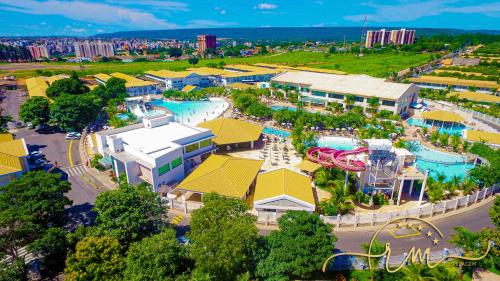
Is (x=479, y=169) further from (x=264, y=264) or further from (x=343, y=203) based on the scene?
(x=264, y=264)

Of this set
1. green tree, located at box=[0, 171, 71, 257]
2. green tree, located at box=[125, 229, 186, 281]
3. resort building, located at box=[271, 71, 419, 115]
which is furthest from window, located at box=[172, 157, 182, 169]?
resort building, located at box=[271, 71, 419, 115]

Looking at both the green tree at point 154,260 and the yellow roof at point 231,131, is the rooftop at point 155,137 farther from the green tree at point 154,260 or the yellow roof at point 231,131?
the green tree at point 154,260

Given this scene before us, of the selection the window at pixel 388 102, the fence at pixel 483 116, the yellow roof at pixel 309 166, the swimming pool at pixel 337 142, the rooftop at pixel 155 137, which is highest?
the rooftop at pixel 155 137

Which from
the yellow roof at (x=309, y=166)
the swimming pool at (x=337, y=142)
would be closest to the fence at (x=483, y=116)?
the swimming pool at (x=337, y=142)

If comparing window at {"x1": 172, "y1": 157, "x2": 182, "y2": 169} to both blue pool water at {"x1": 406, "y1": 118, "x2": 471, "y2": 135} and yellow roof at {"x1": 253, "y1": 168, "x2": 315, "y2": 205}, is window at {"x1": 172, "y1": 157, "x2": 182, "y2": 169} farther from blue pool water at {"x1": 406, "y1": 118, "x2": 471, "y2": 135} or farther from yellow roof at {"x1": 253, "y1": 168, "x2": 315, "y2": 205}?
blue pool water at {"x1": 406, "y1": 118, "x2": 471, "y2": 135}

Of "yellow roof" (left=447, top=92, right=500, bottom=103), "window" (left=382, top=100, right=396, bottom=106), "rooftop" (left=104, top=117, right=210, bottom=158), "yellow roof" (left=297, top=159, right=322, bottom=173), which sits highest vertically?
"rooftop" (left=104, top=117, right=210, bottom=158)

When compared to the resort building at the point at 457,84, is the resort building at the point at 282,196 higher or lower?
lower

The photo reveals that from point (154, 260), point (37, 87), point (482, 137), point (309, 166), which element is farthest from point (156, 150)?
point (37, 87)
